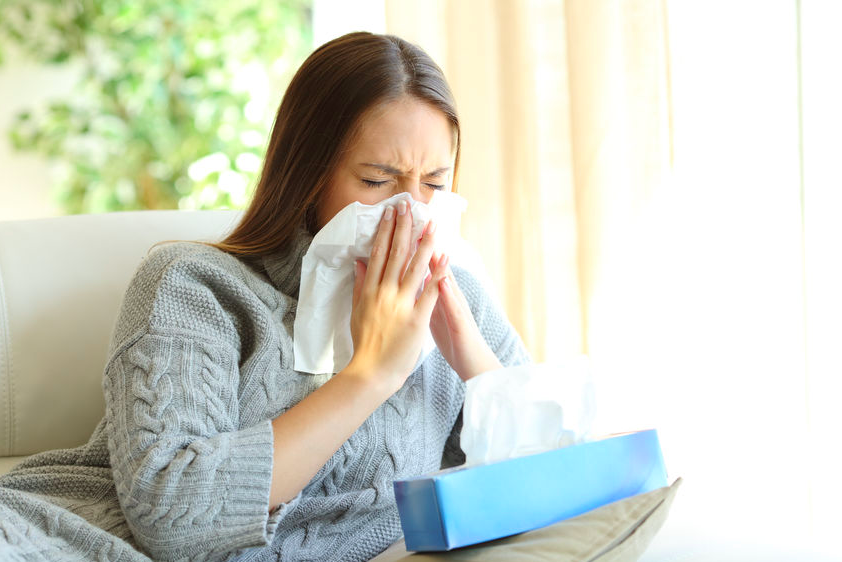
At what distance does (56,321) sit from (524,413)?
2.22ft

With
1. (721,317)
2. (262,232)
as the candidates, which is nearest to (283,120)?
(262,232)

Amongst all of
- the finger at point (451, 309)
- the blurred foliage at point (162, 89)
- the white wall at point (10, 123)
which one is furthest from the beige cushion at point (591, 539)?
the white wall at point (10, 123)

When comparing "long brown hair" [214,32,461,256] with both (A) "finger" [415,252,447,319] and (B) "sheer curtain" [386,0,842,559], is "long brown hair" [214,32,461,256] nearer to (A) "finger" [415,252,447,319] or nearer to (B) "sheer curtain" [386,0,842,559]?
(A) "finger" [415,252,447,319]

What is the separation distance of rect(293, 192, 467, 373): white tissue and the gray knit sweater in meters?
0.03

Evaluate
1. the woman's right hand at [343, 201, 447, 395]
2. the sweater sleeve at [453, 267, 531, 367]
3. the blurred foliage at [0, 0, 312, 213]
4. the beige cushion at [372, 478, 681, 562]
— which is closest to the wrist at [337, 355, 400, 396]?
the woman's right hand at [343, 201, 447, 395]

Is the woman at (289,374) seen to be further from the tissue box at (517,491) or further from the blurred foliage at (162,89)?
the blurred foliage at (162,89)

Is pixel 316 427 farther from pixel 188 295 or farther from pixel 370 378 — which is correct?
pixel 188 295

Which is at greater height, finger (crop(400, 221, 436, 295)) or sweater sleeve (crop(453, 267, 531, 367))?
finger (crop(400, 221, 436, 295))

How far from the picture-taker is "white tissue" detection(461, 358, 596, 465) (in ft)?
2.86

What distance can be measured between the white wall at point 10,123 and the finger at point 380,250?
7.41ft

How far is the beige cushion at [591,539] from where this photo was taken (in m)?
0.77

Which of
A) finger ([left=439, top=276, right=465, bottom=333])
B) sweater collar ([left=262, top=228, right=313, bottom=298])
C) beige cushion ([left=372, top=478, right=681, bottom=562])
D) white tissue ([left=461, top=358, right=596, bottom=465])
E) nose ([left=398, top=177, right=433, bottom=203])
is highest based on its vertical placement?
nose ([left=398, top=177, right=433, bottom=203])

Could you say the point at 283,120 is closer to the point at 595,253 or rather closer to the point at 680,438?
the point at 595,253

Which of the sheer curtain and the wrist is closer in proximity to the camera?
the wrist
